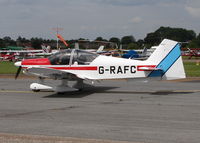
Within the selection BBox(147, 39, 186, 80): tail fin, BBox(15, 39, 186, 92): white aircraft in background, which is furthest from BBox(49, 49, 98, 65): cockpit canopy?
BBox(147, 39, 186, 80): tail fin

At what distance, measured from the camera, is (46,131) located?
22.4 feet

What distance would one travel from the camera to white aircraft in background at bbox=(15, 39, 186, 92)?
1242 cm

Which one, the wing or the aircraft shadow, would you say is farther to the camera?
the aircraft shadow

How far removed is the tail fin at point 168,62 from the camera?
1241cm

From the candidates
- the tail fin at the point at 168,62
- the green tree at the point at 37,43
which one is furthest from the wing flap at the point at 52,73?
the green tree at the point at 37,43

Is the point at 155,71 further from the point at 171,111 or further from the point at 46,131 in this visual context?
the point at 46,131

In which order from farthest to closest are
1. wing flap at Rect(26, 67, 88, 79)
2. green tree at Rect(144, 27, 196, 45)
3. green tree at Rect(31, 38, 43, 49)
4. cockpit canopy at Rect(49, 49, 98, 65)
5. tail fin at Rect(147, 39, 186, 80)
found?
1. green tree at Rect(144, 27, 196, 45)
2. green tree at Rect(31, 38, 43, 49)
3. cockpit canopy at Rect(49, 49, 98, 65)
4. tail fin at Rect(147, 39, 186, 80)
5. wing flap at Rect(26, 67, 88, 79)

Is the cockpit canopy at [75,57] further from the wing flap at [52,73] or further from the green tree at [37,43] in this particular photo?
the green tree at [37,43]

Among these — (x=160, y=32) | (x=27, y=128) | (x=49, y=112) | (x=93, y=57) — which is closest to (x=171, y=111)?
(x=49, y=112)

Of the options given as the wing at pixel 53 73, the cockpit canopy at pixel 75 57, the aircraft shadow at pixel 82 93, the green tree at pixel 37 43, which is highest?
the green tree at pixel 37 43

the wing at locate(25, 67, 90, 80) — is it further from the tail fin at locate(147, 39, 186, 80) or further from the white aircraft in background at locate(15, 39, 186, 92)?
the tail fin at locate(147, 39, 186, 80)

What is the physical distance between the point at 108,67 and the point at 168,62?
2259 mm

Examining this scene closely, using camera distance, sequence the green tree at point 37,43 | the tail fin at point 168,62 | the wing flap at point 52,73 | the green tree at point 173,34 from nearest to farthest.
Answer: the wing flap at point 52,73, the tail fin at point 168,62, the green tree at point 37,43, the green tree at point 173,34

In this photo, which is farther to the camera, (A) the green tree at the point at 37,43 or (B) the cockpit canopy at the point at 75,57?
(A) the green tree at the point at 37,43
